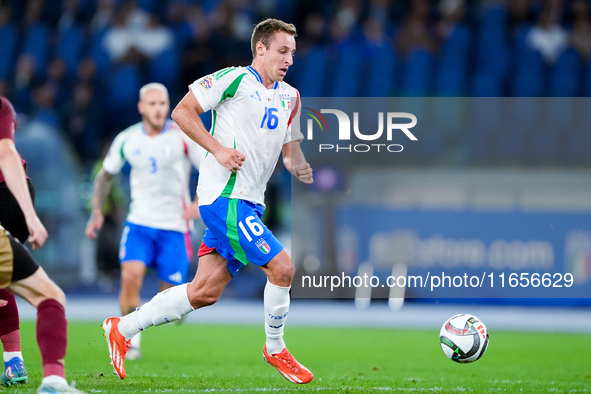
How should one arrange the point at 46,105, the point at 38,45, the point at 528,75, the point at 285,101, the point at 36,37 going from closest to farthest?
1. the point at 285,101
2. the point at 528,75
3. the point at 46,105
4. the point at 38,45
5. the point at 36,37

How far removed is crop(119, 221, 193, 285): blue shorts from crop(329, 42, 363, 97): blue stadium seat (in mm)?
7442

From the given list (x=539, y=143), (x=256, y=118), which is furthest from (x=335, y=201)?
(x=256, y=118)

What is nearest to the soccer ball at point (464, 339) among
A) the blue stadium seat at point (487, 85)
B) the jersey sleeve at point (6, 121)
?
the jersey sleeve at point (6, 121)

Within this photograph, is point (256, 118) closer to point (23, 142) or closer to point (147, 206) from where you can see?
point (147, 206)

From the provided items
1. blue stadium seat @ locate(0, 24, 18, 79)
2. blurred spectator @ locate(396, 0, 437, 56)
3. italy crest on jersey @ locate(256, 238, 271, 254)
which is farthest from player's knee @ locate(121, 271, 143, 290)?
blue stadium seat @ locate(0, 24, 18, 79)

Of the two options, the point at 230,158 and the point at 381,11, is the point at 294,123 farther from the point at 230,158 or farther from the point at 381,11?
the point at 381,11

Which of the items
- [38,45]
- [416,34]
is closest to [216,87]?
[416,34]

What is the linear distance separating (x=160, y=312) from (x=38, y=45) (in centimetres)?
1326

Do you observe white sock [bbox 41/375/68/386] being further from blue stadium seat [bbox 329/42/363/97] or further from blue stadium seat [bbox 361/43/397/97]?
blue stadium seat [bbox 361/43/397/97]

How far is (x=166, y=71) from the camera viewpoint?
52.3 ft

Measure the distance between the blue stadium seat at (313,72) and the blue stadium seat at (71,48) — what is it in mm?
4871

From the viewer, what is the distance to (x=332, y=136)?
40.5ft

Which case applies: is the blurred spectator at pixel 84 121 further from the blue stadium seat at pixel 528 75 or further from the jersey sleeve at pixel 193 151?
the blue stadium seat at pixel 528 75

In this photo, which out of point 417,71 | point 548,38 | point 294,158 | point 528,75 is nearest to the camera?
point 294,158
